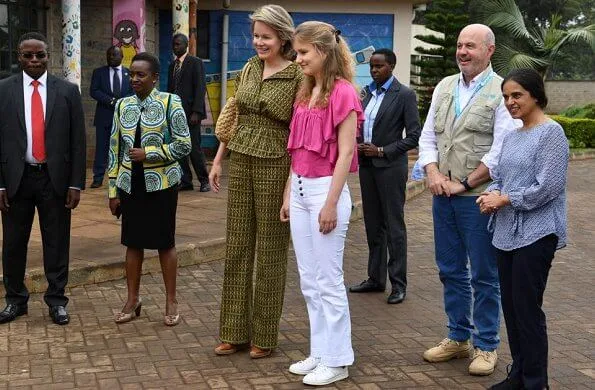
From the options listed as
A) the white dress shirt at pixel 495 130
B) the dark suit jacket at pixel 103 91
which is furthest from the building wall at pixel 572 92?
the white dress shirt at pixel 495 130

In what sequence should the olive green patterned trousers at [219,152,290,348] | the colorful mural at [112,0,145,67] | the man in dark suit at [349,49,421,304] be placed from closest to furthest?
1. the olive green patterned trousers at [219,152,290,348]
2. the man in dark suit at [349,49,421,304]
3. the colorful mural at [112,0,145,67]

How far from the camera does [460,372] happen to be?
5047 millimetres

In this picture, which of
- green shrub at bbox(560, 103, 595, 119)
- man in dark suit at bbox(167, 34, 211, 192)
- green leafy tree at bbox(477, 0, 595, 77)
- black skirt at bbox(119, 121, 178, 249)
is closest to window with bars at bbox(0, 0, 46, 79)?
man in dark suit at bbox(167, 34, 211, 192)

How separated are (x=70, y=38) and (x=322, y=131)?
7.81 meters

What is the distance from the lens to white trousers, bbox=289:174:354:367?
15.4 feet

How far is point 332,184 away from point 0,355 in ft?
7.63

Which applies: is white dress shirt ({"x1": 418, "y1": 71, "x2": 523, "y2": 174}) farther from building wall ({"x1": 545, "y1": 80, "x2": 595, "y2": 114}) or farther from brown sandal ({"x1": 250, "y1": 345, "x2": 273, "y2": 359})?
building wall ({"x1": 545, "y1": 80, "x2": 595, "y2": 114})

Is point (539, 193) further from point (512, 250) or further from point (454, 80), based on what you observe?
point (454, 80)

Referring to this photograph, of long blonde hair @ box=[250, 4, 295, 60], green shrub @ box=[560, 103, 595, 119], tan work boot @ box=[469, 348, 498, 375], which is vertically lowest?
tan work boot @ box=[469, 348, 498, 375]

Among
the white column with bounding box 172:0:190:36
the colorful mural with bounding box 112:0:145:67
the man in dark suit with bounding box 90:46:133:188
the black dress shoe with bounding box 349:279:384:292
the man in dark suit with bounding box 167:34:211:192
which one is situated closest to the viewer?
the black dress shoe with bounding box 349:279:384:292

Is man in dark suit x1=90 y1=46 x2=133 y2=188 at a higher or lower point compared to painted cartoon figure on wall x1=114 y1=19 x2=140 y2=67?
lower

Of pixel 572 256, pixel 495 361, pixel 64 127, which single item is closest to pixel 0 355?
pixel 64 127

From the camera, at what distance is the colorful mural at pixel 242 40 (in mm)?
15961

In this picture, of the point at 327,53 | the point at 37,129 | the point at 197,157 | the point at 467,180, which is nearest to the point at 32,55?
the point at 37,129
